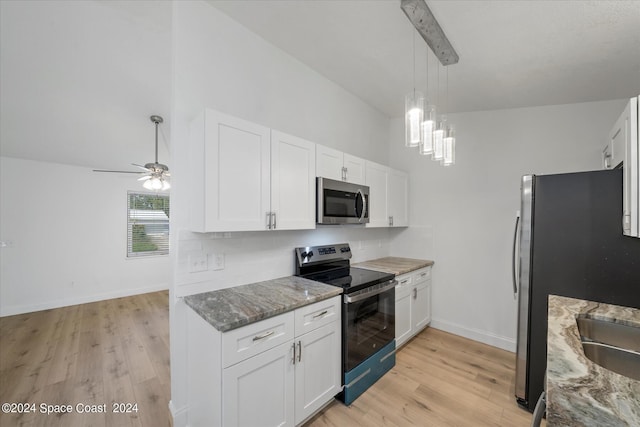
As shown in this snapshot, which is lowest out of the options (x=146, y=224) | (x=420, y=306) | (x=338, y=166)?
(x=420, y=306)

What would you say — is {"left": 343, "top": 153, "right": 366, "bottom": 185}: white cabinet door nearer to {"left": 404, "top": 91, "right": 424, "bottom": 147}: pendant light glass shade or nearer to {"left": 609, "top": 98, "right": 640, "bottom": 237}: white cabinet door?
{"left": 404, "top": 91, "right": 424, "bottom": 147}: pendant light glass shade

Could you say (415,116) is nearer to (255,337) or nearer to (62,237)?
(255,337)

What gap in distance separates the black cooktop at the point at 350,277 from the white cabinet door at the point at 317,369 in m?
0.32

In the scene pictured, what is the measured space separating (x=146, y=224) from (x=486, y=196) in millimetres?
6188

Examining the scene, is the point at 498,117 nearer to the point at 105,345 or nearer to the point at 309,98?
the point at 309,98

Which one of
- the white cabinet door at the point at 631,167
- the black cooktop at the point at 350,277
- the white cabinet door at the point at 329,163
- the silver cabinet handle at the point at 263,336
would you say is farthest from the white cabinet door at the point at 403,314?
the white cabinet door at the point at 631,167

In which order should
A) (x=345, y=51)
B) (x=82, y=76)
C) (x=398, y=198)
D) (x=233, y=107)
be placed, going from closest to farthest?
(x=233, y=107) < (x=345, y=51) < (x=82, y=76) < (x=398, y=198)

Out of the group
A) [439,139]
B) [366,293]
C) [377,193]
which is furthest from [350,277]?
[439,139]

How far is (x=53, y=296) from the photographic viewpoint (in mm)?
4324

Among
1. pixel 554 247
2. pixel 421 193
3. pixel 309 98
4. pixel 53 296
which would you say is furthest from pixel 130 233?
pixel 554 247

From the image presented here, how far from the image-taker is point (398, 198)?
340cm

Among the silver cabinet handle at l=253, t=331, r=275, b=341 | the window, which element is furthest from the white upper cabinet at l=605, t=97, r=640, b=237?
the window

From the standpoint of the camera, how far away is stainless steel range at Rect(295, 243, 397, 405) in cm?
201

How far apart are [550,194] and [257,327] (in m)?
2.27
